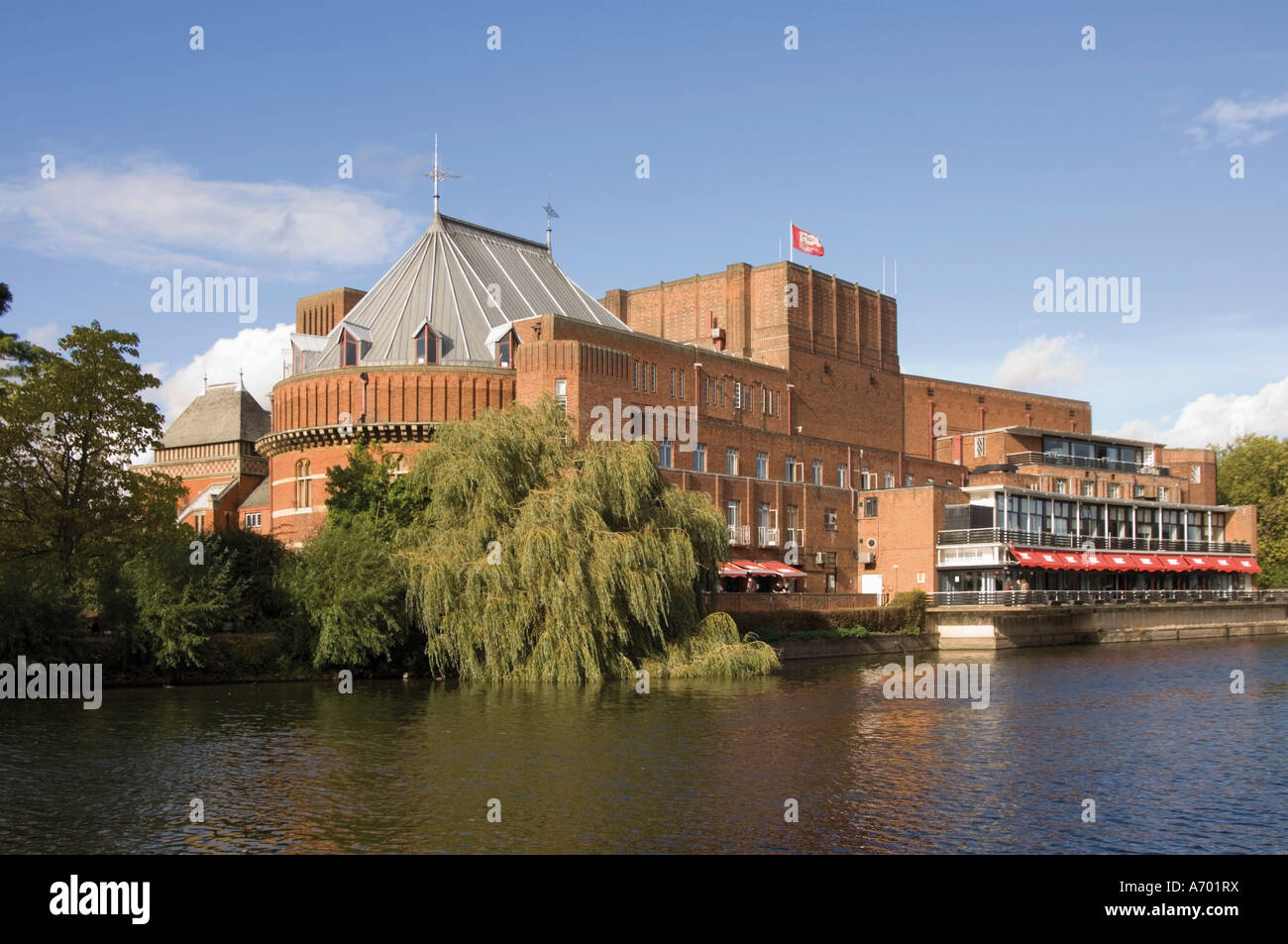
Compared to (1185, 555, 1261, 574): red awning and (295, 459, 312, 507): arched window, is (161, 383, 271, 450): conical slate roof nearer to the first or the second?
(295, 459, 312, 507): arched window

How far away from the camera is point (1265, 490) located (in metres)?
101

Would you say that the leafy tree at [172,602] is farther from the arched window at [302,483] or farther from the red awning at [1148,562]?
the red awning at [1148,562]

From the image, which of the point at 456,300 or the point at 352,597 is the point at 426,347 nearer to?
the point at 456,300

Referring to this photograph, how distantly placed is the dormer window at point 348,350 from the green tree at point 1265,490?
2821 inches

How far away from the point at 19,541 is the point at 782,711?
25715 mm

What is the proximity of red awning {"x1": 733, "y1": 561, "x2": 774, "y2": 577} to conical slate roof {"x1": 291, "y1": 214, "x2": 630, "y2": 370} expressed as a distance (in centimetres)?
1587

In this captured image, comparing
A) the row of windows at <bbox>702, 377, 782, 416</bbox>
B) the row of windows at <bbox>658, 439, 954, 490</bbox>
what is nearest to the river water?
the row of windows at <bbox>658, 439, 954, 490</bbox>

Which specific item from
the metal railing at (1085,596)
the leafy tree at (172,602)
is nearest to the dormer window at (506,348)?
the leafy tree at (172,602)

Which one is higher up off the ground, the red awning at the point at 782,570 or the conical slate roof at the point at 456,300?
the conical slate roof at the point at 456,300

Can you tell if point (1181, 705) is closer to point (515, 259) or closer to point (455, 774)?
point (455, 774)

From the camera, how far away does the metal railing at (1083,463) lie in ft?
294

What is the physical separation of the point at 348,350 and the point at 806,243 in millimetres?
32333
